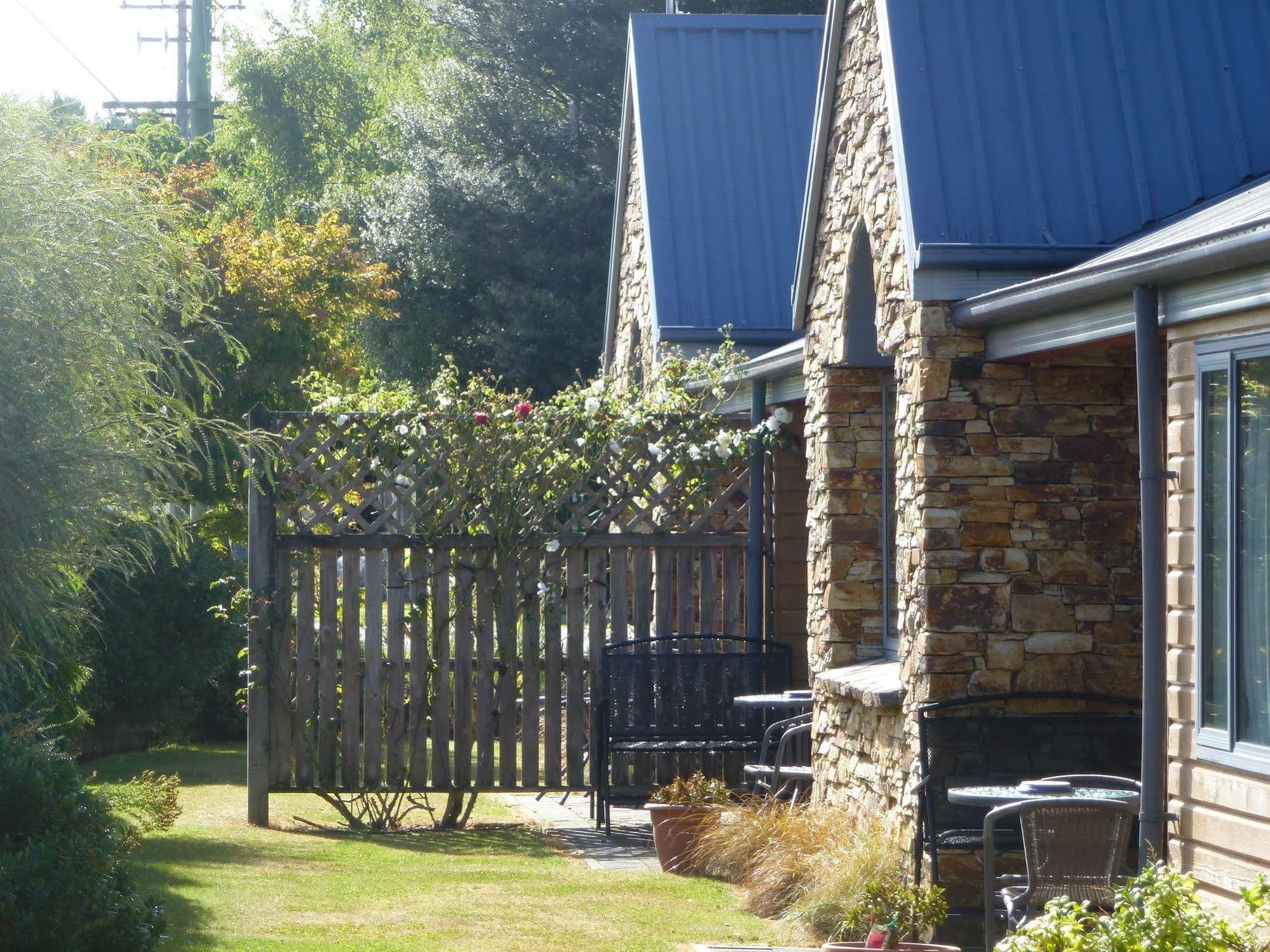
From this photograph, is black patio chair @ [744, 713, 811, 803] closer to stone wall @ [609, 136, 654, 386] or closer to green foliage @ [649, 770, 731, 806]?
green foliage @ [649, 770, 731, 806]

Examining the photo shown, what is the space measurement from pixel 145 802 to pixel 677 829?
2.55 m

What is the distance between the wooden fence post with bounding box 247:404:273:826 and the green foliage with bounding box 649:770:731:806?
2583 mm

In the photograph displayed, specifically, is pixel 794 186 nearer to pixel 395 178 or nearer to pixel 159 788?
pixel 159 788

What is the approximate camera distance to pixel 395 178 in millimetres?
25406

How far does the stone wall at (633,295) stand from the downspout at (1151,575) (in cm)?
744

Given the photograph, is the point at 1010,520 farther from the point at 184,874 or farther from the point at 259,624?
the point at 259,624

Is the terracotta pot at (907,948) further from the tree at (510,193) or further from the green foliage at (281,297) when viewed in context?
the tree at (510,193)

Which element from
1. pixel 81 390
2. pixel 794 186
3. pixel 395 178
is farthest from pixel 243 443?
pixel 395 178

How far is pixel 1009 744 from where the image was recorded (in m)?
6.37

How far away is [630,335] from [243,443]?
19.7 feet

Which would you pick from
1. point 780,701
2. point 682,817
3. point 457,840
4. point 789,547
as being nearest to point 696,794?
point 682,817

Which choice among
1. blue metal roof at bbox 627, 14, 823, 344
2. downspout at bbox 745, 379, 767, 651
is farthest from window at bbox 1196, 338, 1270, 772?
blue metal roof at bbox 627, 14, 823, 344

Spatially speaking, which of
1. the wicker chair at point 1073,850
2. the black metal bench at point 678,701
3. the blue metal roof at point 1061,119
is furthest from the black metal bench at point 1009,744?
the black metal bench at point 678,701

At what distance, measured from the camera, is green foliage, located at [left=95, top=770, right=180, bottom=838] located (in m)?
6.75
